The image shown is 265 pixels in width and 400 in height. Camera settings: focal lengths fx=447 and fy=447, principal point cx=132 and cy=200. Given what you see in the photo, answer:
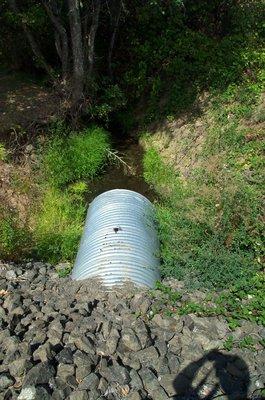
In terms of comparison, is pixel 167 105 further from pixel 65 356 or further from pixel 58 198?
pixel 65 356

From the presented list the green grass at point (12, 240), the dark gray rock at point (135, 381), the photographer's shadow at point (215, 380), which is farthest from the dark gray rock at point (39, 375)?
the green grass at point (12, 240)

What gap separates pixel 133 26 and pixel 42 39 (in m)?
2.36

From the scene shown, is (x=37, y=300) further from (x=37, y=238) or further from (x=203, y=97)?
(x=203, y=97)

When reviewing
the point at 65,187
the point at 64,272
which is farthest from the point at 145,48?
the point at 64,272

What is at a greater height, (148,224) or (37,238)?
(148,224)

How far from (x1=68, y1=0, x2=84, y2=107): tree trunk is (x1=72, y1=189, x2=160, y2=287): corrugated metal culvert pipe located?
3859mm

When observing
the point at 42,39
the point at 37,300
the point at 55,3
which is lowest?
the point at 37,300

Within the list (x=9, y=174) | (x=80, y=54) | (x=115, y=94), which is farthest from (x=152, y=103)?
(x=9, y=174)

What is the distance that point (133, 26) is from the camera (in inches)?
452

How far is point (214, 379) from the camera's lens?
441 centimetres

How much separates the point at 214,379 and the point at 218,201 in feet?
10.8

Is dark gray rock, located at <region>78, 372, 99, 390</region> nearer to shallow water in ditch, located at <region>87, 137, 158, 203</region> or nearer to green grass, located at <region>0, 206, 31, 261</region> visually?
green grass, located at <region>0, 206, 31, 261</region>

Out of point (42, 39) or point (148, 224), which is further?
point (42, 39)

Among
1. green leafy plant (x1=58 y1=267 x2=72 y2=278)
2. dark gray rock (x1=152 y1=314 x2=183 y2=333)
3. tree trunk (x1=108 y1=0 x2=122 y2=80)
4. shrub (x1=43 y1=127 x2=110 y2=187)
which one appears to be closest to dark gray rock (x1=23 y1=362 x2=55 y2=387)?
dark gray rock (x1=152 y1=314 x2=183 y2=333)
